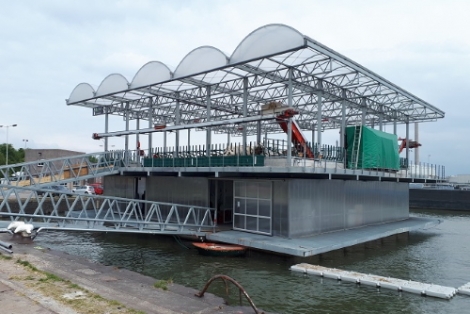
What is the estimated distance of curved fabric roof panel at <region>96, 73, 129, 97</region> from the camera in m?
27.7

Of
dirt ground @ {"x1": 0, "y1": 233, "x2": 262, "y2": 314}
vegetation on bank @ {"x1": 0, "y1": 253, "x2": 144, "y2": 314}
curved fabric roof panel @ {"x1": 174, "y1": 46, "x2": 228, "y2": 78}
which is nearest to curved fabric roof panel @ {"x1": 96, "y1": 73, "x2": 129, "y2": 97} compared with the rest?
curved fabric roof panel @ {"x1": 174, "y1": 46, "x2": 228, "y2": 78}

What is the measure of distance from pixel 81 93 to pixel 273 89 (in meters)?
15.1

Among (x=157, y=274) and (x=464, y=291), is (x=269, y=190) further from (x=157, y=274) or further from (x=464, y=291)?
(x=464, y=291)

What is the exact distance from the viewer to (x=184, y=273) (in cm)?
1639

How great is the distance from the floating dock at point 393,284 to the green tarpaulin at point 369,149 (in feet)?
28.7

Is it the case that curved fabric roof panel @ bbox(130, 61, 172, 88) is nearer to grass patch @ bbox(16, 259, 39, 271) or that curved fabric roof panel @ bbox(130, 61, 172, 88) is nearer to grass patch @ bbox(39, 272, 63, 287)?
grass patch @ bbox(16, 259, 39, 271)

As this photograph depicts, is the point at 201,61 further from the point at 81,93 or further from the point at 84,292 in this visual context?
the point at 84,292

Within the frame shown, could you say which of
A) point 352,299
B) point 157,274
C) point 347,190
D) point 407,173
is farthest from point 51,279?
point 407,173

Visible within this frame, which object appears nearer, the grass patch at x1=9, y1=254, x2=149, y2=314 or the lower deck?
the grass patch at x1=9, y1=254, x2=149, y2=314

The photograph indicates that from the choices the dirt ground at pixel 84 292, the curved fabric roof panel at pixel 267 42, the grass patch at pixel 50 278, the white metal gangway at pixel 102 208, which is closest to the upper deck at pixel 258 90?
the curved fabric roof panel at pixel 267 42

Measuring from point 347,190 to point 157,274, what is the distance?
13.4m

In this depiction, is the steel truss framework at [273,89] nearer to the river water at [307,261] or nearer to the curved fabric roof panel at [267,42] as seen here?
the curved fabric roof panel at [267,42]

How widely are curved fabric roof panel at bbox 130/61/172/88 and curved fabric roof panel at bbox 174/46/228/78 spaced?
112 centimetres

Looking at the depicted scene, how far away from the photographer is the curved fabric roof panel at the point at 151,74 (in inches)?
975
